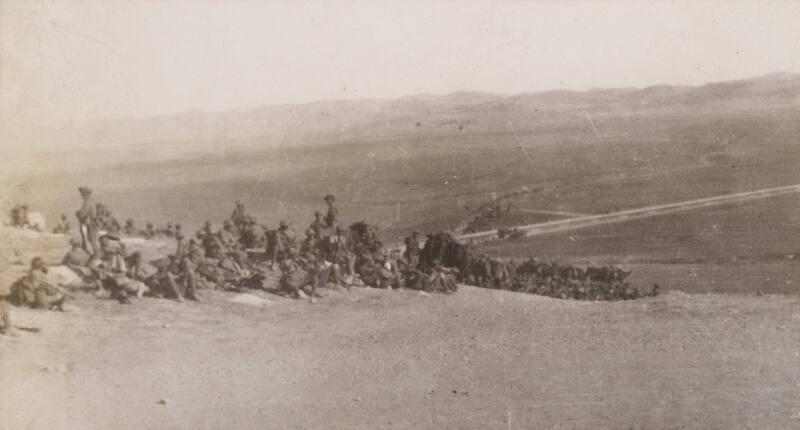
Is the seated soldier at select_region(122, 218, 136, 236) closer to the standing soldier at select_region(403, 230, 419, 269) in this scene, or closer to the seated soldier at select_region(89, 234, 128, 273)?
the seated soldier at select_region(89, 234, 128, 273)

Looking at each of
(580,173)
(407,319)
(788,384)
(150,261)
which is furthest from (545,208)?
(150,261)

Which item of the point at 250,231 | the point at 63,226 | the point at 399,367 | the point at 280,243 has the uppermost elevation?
the point at 63,226

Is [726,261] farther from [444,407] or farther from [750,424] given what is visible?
[444,407]

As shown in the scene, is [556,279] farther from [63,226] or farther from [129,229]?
[63,226]

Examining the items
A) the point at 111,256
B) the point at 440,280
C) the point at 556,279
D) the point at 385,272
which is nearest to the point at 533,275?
the point at 556,279

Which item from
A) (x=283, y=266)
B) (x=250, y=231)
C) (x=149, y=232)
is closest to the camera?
(x=149, y=232)

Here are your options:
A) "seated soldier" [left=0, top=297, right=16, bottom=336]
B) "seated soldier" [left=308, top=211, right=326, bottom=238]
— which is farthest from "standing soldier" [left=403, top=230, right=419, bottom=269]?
"seated soldier" [left=0, top=297, right=16, bottom=336]

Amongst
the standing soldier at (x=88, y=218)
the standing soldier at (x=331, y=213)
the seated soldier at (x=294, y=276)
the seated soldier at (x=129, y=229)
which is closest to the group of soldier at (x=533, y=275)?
the standing soldier at (x=331, y=213)
